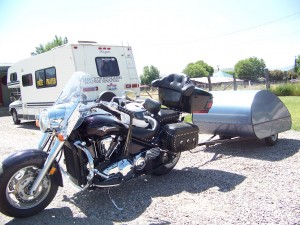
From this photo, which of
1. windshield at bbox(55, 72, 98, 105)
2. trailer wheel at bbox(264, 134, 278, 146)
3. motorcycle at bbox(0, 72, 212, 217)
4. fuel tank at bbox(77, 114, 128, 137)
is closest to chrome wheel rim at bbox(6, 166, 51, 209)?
motorcycle at bbox(0, 72, 212, 217)

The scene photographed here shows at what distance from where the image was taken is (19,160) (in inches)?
137

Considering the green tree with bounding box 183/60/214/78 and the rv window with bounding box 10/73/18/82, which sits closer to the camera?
the rv window with bounding box 10/73/18/82

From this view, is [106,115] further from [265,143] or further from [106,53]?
[106,53]

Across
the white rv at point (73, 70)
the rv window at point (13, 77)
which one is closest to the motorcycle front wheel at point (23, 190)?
the white rv at point (73, 70)

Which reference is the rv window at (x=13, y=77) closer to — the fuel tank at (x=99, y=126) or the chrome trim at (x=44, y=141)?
the chrome trim at (x=44, y=141)

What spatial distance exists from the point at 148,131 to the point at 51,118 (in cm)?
139

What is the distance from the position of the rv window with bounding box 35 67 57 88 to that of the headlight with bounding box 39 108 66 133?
25.2 ft

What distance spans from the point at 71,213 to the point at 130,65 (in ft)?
26.3

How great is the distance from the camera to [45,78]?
11.6m

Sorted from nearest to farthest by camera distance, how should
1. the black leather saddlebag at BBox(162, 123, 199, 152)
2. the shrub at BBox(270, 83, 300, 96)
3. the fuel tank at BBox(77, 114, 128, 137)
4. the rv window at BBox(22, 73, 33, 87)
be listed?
1. the fuel tank at BBox(77, 114, 128, 137)
2. the black leather saddlebag at BBox(162, 123, 199, 152)
3. the rv window at BBox(22, 73, 33, 87)
4. the shrub at BBox(270, 83, 300, 96)

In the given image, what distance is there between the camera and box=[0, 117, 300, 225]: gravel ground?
3508 mm

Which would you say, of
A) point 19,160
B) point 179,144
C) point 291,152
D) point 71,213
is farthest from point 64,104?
point 291,152

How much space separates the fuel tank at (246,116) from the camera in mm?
5812

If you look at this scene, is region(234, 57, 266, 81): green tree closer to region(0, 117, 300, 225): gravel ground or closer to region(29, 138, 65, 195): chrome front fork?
region(0, 117, 300, 225): gravel ground
